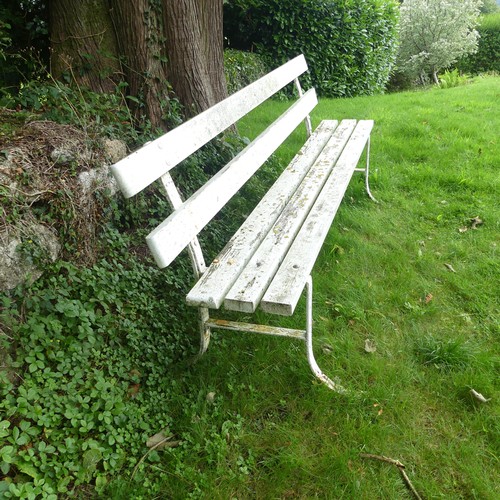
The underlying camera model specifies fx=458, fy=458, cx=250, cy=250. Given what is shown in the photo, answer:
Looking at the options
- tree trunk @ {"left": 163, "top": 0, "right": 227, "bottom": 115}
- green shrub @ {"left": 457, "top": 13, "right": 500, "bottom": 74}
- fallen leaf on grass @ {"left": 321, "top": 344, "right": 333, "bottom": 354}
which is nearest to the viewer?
fallen leaf on grass @ {"left": 321, "top": 344, "right": 333, "bottom": 354}

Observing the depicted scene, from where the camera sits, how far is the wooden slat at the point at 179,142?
A: 1824mm

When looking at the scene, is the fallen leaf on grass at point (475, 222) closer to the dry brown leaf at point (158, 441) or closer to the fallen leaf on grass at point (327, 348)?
the fallen leaf on grass at point (327, 348)

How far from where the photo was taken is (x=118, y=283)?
8.12ft

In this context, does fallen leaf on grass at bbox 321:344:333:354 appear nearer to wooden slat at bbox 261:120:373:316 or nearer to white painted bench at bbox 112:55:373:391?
white painted bench at bbox 112:55:373:391

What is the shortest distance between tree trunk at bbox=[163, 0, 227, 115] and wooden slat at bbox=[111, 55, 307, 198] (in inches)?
25.1

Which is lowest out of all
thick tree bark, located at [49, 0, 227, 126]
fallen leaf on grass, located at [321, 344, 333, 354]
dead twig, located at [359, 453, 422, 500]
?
dead twig, located at [359, 453, 422, 500]

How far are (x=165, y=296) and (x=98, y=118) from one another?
3.88 feet

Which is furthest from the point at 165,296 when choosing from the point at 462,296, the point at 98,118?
the point at 462,296

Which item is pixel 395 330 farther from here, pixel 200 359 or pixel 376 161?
pixel 376 161

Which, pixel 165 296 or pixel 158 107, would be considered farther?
pixel 158 107

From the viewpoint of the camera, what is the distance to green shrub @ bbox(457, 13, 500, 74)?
51.0 ft

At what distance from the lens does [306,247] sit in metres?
2.37

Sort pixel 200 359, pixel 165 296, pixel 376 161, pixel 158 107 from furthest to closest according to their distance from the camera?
pixel 376 161, pixel 158 107, pixel 165 296, pixel 200 359

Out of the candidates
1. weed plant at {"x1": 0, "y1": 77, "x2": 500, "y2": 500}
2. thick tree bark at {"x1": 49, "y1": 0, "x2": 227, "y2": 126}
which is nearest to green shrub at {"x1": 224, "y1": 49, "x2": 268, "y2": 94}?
thick tree bark at {"x1": 49, "y1": 0, "x2": 227, "y2": 126}
